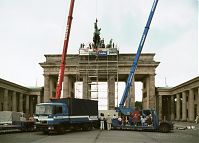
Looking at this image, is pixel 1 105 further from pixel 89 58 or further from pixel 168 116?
pixel 168 116

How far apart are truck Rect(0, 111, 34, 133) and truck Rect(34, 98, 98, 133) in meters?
3.72

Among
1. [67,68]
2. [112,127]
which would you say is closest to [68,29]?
[112,127]

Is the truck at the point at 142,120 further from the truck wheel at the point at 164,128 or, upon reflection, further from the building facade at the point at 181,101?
the building facade at the point at 181,101

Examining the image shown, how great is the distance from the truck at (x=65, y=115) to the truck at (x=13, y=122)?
12.2 feet

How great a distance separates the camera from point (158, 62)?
73.4 m

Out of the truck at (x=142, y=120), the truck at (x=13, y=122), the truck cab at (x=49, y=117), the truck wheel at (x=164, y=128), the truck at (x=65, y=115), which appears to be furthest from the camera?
the truck at (x=142, y=120)

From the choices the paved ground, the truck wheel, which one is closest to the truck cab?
the paved ground

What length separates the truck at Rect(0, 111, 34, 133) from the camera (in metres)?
35.9

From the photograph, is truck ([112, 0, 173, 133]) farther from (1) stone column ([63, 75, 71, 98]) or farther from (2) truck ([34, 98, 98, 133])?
(1) stone column ([63, 75, 71, 98])

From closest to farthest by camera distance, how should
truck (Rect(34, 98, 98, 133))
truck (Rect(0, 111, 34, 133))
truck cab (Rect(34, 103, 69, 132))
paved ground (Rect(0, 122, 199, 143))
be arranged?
paved ground (Rect(0, 122, 199, 143))
truck cab (Rect(34, 103, 69, 132))
truck (Rect(34, 98, 98, 133))
truck (Rect(0, 111, 34, 133))

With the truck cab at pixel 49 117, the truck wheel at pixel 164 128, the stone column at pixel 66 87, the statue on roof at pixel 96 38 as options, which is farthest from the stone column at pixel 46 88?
the truck cab at pixel 49 117

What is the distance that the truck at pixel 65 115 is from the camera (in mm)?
33281

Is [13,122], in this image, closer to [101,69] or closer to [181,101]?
[101,69]

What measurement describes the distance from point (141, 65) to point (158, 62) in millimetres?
3297
